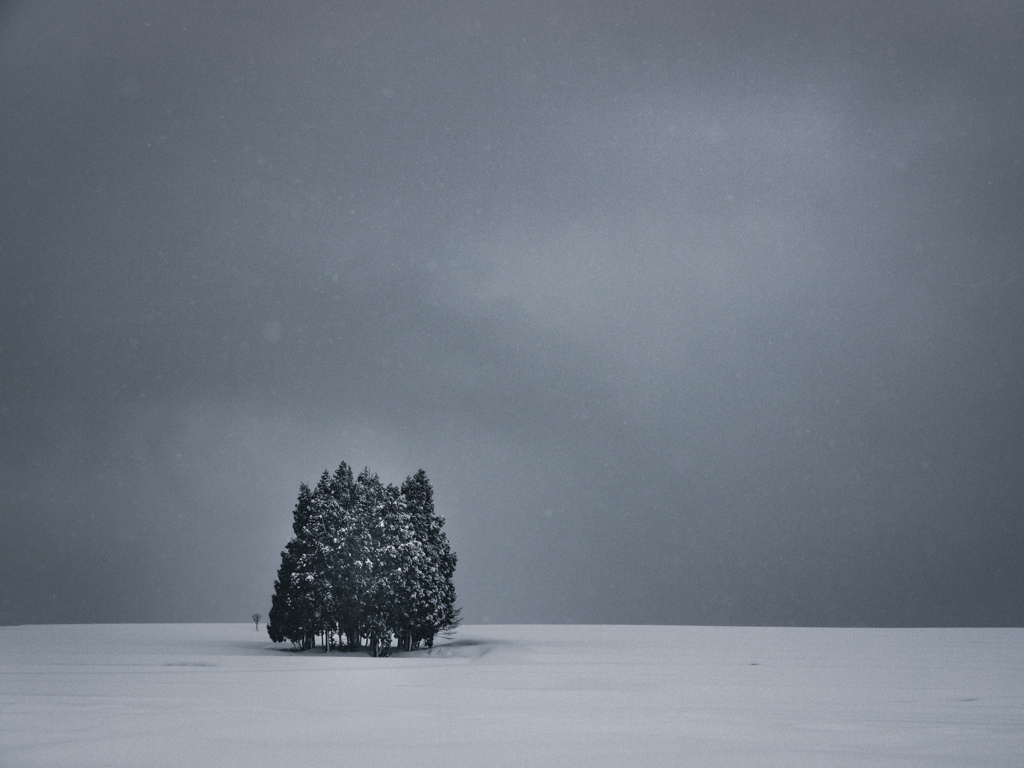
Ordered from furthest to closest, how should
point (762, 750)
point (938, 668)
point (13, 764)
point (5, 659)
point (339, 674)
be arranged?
point (5, 659) < point (938, 668) < point (339, 674) < point (762, 750) < point (13, 764)

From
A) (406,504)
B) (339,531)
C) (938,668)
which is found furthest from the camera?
(406,504)

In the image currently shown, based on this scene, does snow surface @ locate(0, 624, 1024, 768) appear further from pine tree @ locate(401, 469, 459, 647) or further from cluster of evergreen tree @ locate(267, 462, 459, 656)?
pine tree @ locate(401, 469, 459, 647)

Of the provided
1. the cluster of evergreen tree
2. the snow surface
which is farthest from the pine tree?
the snow surface

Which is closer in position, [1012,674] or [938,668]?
[1012,674]

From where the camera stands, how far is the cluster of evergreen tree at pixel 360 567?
280 ft

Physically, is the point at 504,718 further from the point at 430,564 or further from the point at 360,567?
the point at 430,564

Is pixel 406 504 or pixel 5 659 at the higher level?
pixel 406 504

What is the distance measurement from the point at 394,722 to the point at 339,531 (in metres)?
53.1

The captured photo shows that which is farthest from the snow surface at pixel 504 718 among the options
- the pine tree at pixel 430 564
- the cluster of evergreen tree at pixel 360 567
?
the pine tree at pixel 430 564

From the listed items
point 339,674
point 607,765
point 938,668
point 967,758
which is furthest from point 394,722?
point 938,668

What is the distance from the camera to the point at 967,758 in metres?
24.7

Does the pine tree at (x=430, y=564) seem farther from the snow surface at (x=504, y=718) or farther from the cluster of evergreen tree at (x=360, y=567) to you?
the snow surface at (x=504, y=718)

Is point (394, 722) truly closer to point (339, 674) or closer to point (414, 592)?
point (339, 674)

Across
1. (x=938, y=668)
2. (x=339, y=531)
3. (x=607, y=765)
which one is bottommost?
(x=938, y=668)
